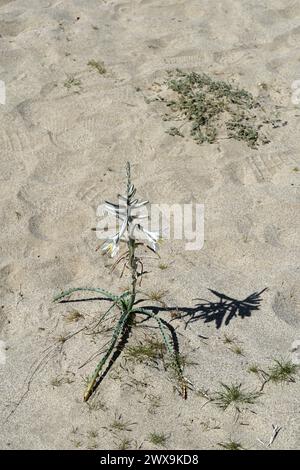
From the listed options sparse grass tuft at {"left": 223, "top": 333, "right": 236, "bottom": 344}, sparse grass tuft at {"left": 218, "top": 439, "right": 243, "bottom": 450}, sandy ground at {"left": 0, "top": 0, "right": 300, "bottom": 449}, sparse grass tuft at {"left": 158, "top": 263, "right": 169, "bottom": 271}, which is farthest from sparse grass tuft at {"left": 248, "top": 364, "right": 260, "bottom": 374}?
sparse grass tuft at {"left": 158, "top": 263, "right": 169, "bottom": 271}

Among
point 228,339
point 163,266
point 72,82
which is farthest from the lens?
point 72,82

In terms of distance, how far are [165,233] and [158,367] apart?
965 millimetres

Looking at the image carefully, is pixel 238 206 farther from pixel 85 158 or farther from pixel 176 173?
pixel 85 158

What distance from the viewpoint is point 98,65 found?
16.3 feet

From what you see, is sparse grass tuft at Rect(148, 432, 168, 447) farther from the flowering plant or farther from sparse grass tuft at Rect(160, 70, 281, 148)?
sparse grass tuft at Rect(160, 70, 281, 148)

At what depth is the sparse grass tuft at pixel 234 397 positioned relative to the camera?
9.06 feet

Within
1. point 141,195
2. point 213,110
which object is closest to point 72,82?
point 213,110

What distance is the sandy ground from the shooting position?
2738 millimetres

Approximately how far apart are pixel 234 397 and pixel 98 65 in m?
3.03

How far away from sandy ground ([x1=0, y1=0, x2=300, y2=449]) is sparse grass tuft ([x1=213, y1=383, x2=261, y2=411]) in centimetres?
4

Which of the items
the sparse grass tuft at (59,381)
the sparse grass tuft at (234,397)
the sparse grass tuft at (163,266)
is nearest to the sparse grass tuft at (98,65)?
the sparse grass tuft at (163,266)

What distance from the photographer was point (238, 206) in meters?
3.81

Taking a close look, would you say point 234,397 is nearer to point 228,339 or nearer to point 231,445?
point 231,445

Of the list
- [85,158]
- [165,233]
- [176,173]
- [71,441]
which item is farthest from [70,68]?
[71,441]
